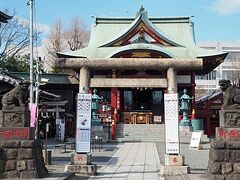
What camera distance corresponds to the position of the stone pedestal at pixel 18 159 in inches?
404

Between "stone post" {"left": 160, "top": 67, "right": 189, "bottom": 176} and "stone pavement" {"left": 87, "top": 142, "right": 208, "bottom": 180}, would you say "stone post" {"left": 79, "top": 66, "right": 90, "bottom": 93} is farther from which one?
"stone post" {"left": 160, "top": 67, "right": 189, "bottom": 176}

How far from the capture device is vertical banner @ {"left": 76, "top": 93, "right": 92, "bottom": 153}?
1302cm

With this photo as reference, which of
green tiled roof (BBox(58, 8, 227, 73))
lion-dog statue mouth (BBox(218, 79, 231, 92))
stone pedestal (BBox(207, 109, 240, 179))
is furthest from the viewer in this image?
green tiled roof (BBox(58, 8, 227, 73))

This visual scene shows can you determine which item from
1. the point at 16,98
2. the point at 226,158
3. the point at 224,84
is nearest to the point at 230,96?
the point at 224,84

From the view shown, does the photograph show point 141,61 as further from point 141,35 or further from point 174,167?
point 141,35

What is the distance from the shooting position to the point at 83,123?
13.1 metres

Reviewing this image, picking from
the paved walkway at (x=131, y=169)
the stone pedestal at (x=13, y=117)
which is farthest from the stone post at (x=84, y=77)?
the stone pedestal at (x=13, y=117)

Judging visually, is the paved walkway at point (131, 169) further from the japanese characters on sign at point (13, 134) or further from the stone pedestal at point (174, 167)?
the japanese characters on sign at point (13, 134)

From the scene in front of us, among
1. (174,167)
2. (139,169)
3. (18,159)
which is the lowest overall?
(139,169)

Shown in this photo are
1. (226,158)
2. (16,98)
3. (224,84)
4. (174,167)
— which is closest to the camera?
(226,158)

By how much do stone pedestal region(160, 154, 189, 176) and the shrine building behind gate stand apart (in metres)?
10.2

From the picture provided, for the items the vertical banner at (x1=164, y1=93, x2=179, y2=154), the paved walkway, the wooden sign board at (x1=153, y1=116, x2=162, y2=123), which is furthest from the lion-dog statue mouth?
the wooden sign board at (x1=153, y1=116, x2=162, y2=123)

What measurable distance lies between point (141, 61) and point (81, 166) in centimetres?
1113

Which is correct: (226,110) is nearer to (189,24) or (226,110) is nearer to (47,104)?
(47,104)
